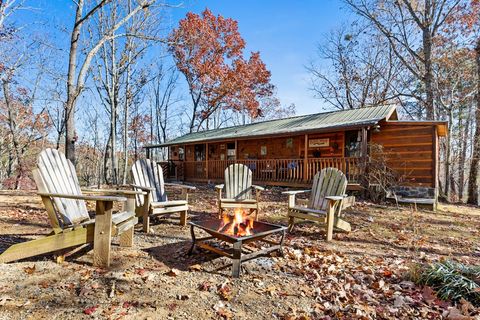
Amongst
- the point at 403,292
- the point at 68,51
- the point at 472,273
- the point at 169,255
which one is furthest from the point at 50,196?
the point at 68,51

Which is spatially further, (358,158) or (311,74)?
(311,74)

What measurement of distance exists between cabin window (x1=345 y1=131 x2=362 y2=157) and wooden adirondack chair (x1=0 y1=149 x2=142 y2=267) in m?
8.68

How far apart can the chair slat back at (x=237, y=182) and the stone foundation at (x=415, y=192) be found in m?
5.04

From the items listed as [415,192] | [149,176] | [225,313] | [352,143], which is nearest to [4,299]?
[225,313]

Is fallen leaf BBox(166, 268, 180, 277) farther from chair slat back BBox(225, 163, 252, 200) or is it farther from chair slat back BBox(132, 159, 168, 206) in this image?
chair slat back BBox(225, 163, 252, 200)

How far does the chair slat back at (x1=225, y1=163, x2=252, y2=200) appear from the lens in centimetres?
496

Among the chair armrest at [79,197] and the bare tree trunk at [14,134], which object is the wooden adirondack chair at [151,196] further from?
the bare tree trunk at [14,134]

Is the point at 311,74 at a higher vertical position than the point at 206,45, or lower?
lower

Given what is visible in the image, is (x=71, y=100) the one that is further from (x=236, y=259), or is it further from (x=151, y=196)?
(x=236, y=259)

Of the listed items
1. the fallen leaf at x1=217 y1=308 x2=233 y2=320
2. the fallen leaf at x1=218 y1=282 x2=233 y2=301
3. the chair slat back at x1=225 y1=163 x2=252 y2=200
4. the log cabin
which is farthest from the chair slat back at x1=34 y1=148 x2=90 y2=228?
the log cabin

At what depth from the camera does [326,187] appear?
13.6 ft

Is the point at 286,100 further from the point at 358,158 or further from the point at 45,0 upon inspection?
the point at 45,0

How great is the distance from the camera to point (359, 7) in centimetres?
1169

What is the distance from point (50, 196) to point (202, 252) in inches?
63.9
